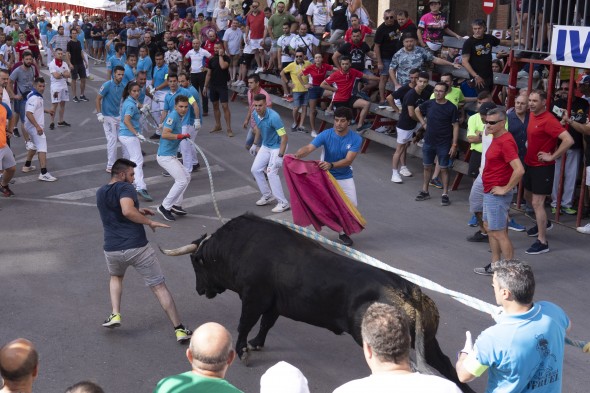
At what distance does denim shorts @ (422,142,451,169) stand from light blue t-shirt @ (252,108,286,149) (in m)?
2.34

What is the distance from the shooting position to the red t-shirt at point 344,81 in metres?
15.8

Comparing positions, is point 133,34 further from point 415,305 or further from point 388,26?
point 415,305

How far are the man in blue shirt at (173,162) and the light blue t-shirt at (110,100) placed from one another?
272 cm

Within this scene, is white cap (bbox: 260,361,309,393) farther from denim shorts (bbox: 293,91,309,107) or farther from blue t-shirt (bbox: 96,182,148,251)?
denim shorts (bbox: 293,91,309,107)

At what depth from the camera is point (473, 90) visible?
14086 mm

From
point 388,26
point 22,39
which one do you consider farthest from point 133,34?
point 388,26

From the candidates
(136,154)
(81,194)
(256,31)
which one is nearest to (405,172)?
(136,154)

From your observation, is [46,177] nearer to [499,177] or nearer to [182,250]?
[182,250]

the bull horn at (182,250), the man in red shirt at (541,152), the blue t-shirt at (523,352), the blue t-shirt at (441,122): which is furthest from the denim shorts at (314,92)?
the blue t-shirt at (523,352)

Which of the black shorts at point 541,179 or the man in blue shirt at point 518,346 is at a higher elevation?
the man in blue shirt at point 518,346

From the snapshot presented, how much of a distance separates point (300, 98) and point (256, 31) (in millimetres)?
4398

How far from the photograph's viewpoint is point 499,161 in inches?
350

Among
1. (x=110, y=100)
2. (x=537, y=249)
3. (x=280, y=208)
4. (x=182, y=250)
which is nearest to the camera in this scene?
(x=182, y=250)

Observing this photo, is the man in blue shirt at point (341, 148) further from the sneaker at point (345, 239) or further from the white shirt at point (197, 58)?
the white shirt at point (197, 58)
